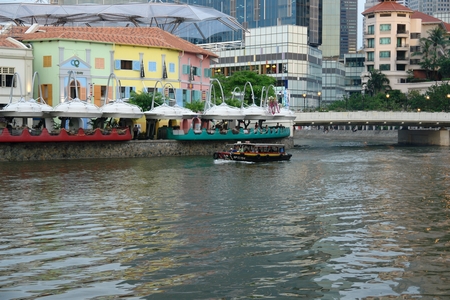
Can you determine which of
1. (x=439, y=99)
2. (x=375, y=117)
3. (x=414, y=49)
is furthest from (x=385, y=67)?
(x=375, y=117)

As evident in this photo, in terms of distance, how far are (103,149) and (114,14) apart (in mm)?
43915

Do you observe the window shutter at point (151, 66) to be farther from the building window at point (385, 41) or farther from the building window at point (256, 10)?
the building window at point (256, 10)

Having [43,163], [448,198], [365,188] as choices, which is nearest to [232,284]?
[448,198]

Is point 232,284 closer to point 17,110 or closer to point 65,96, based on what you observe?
point 17,110

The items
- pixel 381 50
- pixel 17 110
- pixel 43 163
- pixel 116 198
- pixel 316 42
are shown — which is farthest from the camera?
pixel 316 42

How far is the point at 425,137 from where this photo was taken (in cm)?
11338

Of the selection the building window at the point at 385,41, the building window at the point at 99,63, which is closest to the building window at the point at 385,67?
the building window at the point at 385,41

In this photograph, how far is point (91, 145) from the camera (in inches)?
2704

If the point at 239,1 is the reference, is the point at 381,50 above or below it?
below

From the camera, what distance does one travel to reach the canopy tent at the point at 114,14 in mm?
108312

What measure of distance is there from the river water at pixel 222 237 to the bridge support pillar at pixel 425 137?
60.2m

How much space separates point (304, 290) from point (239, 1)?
170679mm

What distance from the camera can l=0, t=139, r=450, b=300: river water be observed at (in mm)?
20578

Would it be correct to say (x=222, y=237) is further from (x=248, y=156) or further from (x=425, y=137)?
(x=425, y=137)
